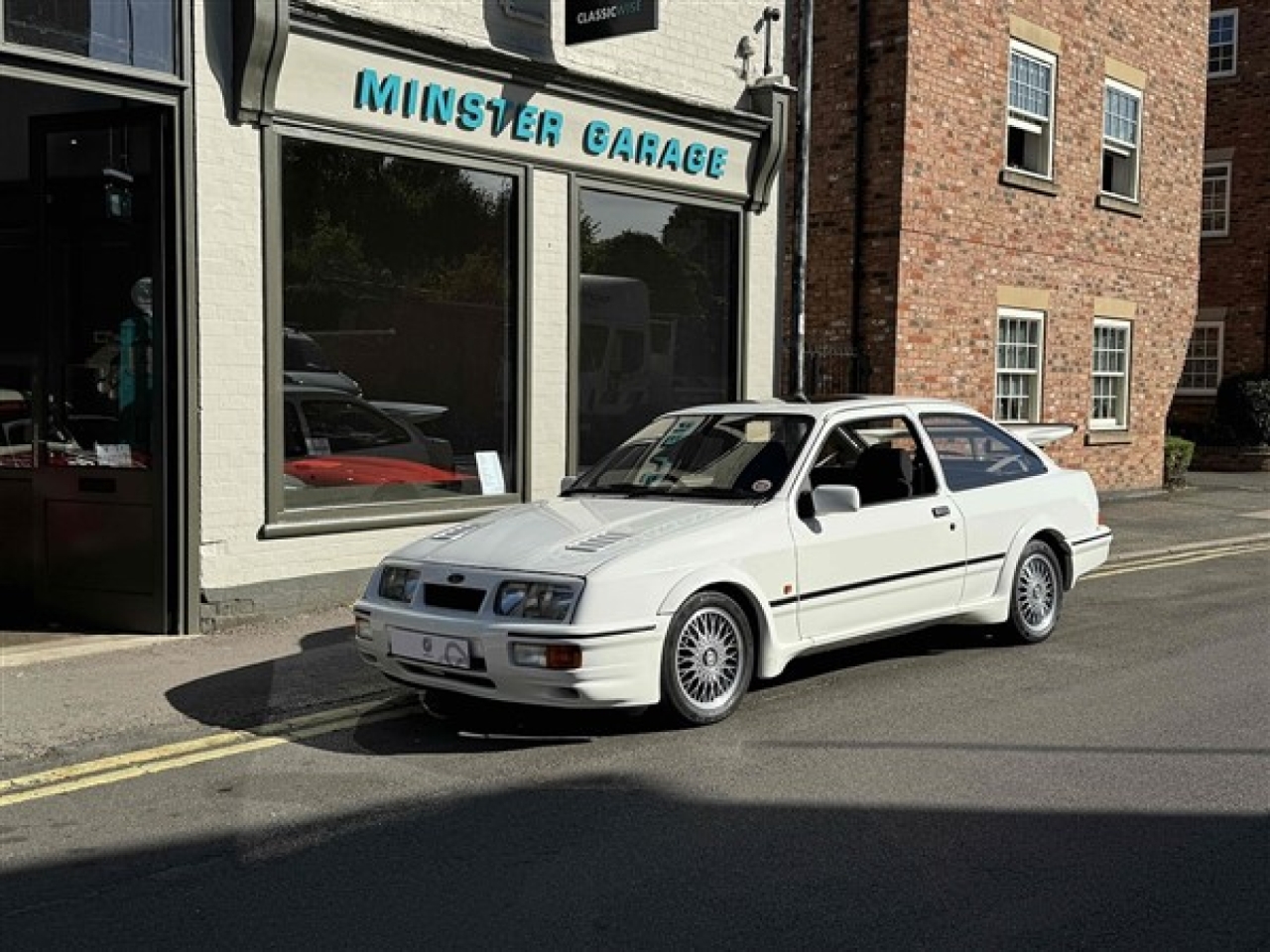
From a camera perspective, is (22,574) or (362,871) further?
(22,574)

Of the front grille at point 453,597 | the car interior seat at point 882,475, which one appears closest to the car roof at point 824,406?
the car interior seat at point 882,475

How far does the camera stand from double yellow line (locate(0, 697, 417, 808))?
18.3 ft

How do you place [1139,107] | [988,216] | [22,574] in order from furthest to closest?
[1139,107]
[988,216]
[22,574]

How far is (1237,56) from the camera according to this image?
88.3ft

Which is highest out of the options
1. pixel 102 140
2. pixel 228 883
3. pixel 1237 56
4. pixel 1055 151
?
pixel 1237 56

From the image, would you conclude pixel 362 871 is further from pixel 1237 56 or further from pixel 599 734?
pixel 1237 56

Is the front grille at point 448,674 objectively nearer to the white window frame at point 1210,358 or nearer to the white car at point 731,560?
the white car at point 731,560

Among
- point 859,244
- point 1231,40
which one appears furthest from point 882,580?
point 1231,40

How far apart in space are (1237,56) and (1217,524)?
50.0 ft

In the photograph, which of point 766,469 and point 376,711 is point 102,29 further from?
point 766,469

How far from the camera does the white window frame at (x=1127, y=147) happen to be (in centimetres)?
1806

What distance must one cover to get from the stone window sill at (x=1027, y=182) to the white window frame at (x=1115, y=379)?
2611 millimetres

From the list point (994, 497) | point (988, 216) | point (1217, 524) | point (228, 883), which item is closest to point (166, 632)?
point (228, 883)

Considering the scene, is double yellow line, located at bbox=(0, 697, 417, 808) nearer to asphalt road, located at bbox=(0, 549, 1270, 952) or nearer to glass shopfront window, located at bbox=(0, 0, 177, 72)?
asphalt road, located at bbox=(0, 549, 1270, 952)
